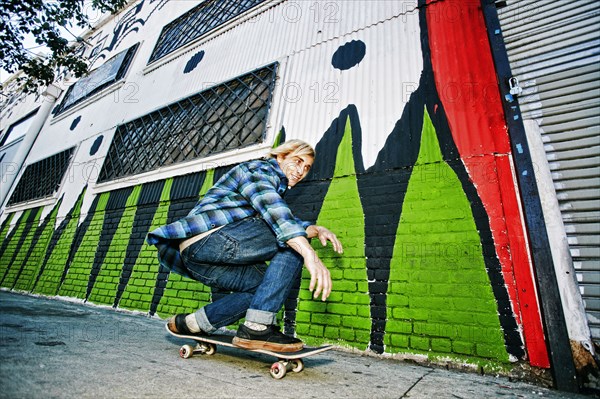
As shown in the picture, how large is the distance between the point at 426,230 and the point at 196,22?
746cm

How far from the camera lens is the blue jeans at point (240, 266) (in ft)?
5.01

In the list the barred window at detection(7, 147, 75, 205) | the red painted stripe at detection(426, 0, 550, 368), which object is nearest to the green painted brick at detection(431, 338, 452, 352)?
the red painted stripe at detection(426, 0, 550, 368)

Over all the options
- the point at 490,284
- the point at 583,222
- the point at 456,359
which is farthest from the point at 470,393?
the point at 583,222

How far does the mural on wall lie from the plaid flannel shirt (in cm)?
74

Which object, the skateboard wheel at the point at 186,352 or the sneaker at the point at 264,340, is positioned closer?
the sneaker at the point at 264,340

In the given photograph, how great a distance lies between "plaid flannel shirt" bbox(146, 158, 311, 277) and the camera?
1443 millimetres

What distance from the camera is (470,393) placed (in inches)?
60.1

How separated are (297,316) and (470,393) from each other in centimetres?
167

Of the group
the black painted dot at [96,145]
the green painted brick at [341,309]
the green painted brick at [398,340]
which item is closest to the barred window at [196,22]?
the black painted dot at [96,145]

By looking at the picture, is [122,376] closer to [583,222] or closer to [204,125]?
[583,222]

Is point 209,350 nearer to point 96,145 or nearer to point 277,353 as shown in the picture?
point 277,353

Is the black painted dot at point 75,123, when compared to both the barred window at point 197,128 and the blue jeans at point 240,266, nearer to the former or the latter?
the barred window at point 197,128

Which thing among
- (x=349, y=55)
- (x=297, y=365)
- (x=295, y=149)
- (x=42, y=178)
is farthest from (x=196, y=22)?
(x=297, y=365)

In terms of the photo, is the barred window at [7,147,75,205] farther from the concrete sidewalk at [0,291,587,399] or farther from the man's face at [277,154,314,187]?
the man's face at [277,154,314,187]
